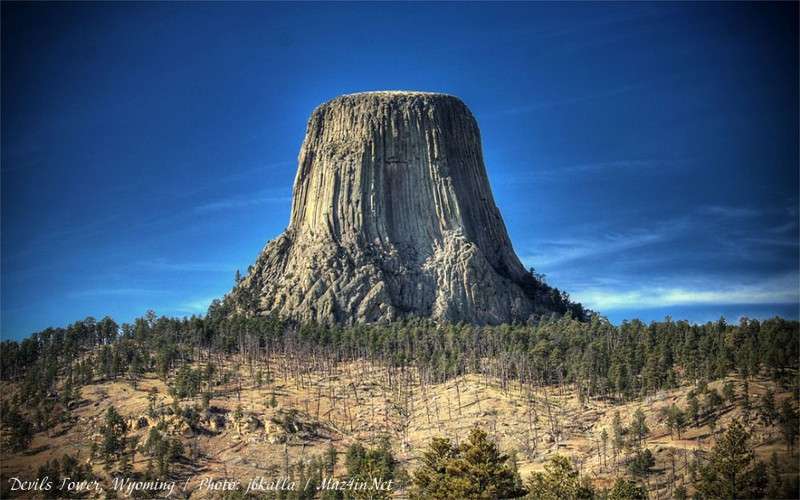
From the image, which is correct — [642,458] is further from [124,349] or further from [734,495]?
[124,349]

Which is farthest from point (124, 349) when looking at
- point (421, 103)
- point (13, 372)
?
point (421, 103)

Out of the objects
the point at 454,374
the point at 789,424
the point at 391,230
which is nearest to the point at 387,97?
the point at 391,230

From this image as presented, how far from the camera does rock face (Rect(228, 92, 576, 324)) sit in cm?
16662

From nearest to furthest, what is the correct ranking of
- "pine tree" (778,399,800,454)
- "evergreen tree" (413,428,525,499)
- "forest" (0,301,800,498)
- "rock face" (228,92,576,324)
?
"evergreen tree" (413,428,525,499) < "forest" (0,301,800,498) < "pine tree" (778,399,800,454) < "rock face" (228,92,576,324)

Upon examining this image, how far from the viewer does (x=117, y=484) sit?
9281 centimetres

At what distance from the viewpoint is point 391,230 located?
178125 mm

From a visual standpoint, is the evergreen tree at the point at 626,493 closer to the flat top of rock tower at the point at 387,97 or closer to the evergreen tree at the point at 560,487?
the evergreen tree at the point at 560,487

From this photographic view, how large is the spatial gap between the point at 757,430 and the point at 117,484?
64163 mm

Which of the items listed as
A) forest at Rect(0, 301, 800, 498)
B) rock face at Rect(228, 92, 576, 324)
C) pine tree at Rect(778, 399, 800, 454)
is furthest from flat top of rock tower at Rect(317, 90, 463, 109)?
pine tree at Rect(778, 399, 800, 454)

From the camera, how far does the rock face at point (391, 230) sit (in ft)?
547

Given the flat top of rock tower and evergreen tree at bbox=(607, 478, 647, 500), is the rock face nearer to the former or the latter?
the flat top of rock tower

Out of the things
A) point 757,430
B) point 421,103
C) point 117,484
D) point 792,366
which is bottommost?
point 117,484

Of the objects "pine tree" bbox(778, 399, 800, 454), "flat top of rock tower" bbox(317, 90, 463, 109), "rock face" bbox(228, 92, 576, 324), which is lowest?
"pine tree" bbox(778, 399, 800, 454)

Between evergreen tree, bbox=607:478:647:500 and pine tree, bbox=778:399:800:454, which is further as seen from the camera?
pine tree, bbox=778:399:800:454
